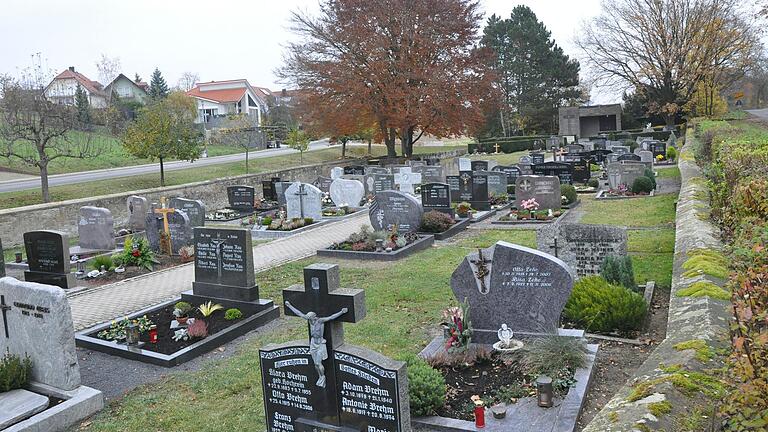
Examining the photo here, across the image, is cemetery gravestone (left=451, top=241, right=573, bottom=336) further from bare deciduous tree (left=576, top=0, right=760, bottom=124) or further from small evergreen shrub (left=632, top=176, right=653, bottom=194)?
bare deciduous tree (left=576, top=0, right=760, bottom=124)

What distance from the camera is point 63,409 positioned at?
6.86 meters

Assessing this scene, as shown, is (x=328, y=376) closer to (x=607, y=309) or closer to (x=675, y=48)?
(x=607, y=309)

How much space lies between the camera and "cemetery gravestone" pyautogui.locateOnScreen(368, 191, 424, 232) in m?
17.0

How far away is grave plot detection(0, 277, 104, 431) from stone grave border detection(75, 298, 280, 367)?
4.40 ft

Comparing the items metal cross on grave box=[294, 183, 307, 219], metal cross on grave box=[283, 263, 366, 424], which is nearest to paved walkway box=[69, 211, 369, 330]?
metal cross on grave box=[294, 183, 307, 219]

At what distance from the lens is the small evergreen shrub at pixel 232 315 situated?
10.1 meters

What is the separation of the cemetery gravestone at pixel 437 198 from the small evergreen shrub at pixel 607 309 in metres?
10.8

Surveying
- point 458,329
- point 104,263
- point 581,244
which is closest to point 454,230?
point 581,244

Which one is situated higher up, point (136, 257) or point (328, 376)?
point (328, 376)

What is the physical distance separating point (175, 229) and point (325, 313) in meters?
11.7

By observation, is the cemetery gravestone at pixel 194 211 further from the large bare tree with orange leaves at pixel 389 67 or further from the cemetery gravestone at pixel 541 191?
the large bare tree with orange leaves at pixel 389 67

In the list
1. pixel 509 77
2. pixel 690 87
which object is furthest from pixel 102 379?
pixel 509 77

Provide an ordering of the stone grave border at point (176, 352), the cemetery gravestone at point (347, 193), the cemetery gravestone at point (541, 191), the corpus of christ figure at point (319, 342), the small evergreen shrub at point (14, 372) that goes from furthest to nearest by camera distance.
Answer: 1. the cemetery gravestone at point (347, 193)
2. the cemetery gravestone at point (541, 191)
3. the stone grave border at point (176, 352)
4. the small evergreen shrub at point (14, 372)
5. the corpus of christ figure at point (319, 342)

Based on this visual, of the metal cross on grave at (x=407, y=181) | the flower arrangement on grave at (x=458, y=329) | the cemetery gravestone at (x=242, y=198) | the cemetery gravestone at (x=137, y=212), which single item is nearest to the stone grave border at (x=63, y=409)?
the flower arrangement on grave at (x=458, y=329)
